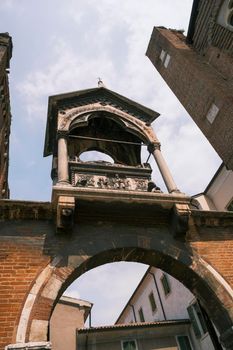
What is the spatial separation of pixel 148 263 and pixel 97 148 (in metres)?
4.66

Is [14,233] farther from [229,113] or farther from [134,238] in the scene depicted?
[229,113]

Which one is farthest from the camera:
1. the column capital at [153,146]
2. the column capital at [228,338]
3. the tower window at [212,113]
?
the tower window at [212,113]

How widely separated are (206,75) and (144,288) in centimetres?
1743

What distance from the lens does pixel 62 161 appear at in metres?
7.62

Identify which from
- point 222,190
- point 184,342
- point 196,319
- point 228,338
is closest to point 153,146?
point 228,338

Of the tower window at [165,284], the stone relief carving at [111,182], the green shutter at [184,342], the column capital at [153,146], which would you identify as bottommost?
the stone relief carving at [111,182]

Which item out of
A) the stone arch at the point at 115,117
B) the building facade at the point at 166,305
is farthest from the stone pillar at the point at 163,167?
the building facade at the point at 166,305

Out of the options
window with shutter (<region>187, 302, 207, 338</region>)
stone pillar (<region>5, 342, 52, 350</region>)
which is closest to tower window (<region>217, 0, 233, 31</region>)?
stone pillar (<region>5, 342, 52, 350</region>)

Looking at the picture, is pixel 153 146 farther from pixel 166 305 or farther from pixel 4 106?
pixel 166 305

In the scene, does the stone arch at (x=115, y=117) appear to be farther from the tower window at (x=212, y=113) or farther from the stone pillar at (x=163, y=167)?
the tower window at (x=212, y=113)

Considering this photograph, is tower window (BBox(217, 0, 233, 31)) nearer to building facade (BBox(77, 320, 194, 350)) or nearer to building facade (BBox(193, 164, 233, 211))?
building facade (BBox(193, 164, 233, 211))

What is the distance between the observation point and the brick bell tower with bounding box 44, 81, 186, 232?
22.0 feet

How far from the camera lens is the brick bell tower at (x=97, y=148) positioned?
22.0ft

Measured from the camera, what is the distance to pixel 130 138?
424 inches
